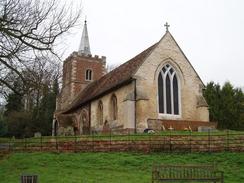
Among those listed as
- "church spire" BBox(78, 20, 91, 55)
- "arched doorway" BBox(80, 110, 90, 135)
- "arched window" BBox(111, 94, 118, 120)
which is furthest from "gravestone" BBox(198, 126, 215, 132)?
"church spire" BBox(78, 20, 91, 55)

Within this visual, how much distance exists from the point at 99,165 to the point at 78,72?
3095cm

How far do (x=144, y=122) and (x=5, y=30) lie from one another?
587 inches

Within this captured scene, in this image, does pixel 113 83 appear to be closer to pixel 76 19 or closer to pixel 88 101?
pixel 88 101

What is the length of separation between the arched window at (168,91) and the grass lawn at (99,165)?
1082 centimetres

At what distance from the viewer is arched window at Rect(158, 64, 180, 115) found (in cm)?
3091

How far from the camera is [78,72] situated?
1905 inches

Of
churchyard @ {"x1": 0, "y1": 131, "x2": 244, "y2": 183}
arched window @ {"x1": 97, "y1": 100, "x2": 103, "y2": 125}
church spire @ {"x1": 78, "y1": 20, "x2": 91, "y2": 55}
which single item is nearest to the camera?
churchyard @ {"x1": 0, "y1": 131, "x2": 244, "y2": 183}

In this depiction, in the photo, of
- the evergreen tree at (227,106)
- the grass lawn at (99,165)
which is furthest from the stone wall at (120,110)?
the evergreen tree at (227,106)

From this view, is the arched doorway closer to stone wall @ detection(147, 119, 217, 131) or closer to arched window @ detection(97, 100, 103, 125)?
arched window @ detection(97, 100, 103, 125)

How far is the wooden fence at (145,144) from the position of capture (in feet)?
66.6

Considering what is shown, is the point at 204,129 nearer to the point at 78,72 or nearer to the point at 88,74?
the point at 78,72

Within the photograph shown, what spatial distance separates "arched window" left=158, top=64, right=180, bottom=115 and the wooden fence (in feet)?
29.8

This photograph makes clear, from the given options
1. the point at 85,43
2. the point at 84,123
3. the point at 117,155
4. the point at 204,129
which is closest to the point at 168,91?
the point at 204,129

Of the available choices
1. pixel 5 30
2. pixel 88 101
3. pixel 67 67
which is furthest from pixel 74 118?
pixel 5 30
